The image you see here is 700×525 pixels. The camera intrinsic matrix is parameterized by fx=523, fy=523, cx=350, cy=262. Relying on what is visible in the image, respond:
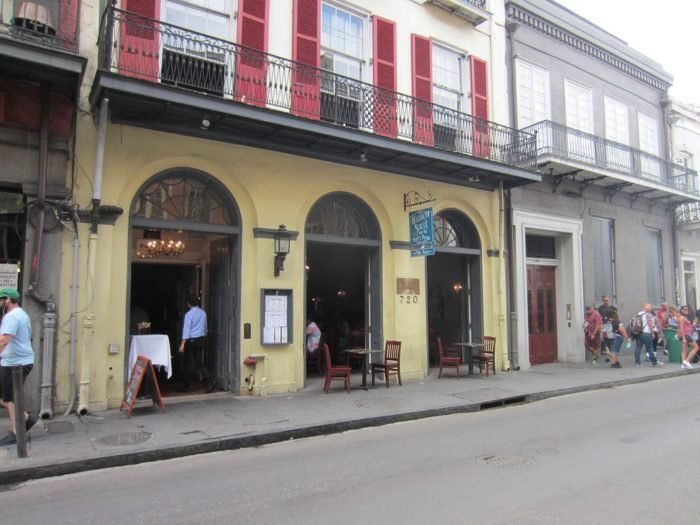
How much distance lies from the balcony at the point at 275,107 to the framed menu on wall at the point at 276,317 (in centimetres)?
280

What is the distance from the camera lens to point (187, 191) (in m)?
9.28

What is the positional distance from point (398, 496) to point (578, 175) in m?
13.0

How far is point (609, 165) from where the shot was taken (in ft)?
52.8

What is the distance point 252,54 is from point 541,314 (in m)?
10.5

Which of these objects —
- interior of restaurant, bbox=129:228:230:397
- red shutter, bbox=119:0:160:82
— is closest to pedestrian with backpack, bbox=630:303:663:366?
interior of restaurant, bbox=129:228:230:397

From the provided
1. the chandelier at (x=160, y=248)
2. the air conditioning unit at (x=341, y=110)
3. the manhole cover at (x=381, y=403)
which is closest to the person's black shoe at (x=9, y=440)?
the manhole cover at (x=381, y=403)

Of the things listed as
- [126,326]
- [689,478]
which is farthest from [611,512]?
[126,326]

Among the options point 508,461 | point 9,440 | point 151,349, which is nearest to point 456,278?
point 151,349

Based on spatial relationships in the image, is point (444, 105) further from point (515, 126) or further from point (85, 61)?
point (85, 61)

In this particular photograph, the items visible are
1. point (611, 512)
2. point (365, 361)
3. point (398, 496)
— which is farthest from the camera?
point (365, 361)

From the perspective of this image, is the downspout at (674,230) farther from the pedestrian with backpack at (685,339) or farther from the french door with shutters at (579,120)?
the french door with shutters at (579,120)

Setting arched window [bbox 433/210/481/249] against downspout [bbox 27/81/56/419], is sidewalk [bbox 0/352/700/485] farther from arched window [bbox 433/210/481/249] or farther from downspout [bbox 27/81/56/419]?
arched window [bbox 433/210/481/249]

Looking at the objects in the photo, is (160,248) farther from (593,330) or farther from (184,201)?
(593,330)

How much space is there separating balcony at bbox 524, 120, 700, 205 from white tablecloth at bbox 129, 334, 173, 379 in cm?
1019
